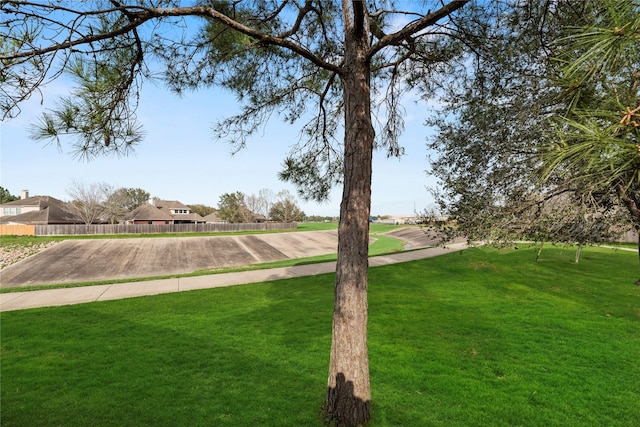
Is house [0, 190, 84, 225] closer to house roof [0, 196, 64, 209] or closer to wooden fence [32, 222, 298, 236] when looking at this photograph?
house roof [0, 196, 64, 209]

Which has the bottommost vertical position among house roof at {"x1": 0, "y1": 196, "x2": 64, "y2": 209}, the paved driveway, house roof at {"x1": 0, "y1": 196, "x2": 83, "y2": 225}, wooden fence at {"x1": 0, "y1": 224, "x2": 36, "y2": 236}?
the paved driveway

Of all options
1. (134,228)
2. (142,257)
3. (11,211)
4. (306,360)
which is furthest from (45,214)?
(306,360)

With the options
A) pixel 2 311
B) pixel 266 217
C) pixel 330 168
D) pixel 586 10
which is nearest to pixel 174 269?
pixel 2 311

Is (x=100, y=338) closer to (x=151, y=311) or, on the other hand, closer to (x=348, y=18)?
(x=151, y=311)

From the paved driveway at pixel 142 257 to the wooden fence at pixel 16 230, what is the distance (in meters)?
9.77

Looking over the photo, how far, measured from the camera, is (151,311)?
761 centimetres

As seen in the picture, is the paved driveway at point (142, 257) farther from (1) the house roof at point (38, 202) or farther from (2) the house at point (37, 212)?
(1) the house roof at point (38, 202)

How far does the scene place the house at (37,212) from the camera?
3997 cm

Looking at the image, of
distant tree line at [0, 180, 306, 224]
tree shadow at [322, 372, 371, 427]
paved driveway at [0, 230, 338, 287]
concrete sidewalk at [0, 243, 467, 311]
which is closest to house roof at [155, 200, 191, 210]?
distant tree line at [0, 180, 306, 224]

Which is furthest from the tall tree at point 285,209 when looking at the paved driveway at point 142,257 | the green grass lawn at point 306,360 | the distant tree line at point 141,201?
the green grass lawn at point 306,360

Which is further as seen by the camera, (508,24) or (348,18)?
(508,24)

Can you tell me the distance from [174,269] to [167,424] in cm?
1770

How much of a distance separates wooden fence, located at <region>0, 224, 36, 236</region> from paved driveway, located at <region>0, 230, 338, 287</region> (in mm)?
9766

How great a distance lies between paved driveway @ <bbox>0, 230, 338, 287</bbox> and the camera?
16.6 m
